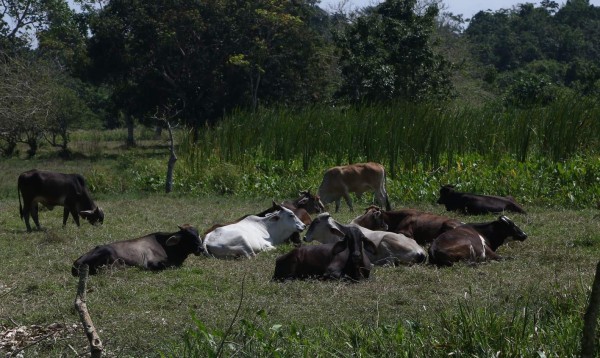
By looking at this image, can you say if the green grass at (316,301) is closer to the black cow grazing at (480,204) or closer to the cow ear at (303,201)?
the black cow grazing at (480,204)

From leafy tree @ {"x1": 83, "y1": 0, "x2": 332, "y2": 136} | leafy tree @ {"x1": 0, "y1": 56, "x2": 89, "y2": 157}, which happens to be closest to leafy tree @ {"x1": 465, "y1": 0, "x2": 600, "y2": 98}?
leafy tree @ {"x1": 83, "y1": 0, "x2": 332, "y2": 136}

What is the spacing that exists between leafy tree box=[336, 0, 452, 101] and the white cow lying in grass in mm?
16679

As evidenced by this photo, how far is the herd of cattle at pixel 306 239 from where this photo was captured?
959 cm

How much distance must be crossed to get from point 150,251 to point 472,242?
140 inches

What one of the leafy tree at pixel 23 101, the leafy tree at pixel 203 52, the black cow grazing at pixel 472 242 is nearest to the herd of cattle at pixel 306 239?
the black cow grazing at pixel 472 242

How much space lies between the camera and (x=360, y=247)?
959 centimetres

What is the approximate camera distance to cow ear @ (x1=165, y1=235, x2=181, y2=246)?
34.9 feet

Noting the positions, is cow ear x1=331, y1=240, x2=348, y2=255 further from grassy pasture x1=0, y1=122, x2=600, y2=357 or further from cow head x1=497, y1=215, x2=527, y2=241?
cow head x1=497, y1=215, x2=527, y2=241

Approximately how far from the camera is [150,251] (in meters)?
10.6

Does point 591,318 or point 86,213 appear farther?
point 86,213

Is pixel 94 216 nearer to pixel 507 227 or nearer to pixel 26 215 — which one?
pixel 26 215

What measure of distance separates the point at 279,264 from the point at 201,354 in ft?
12.5

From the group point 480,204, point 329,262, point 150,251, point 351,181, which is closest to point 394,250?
point 329,262

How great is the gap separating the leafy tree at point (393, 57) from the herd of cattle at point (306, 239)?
14.8 m
